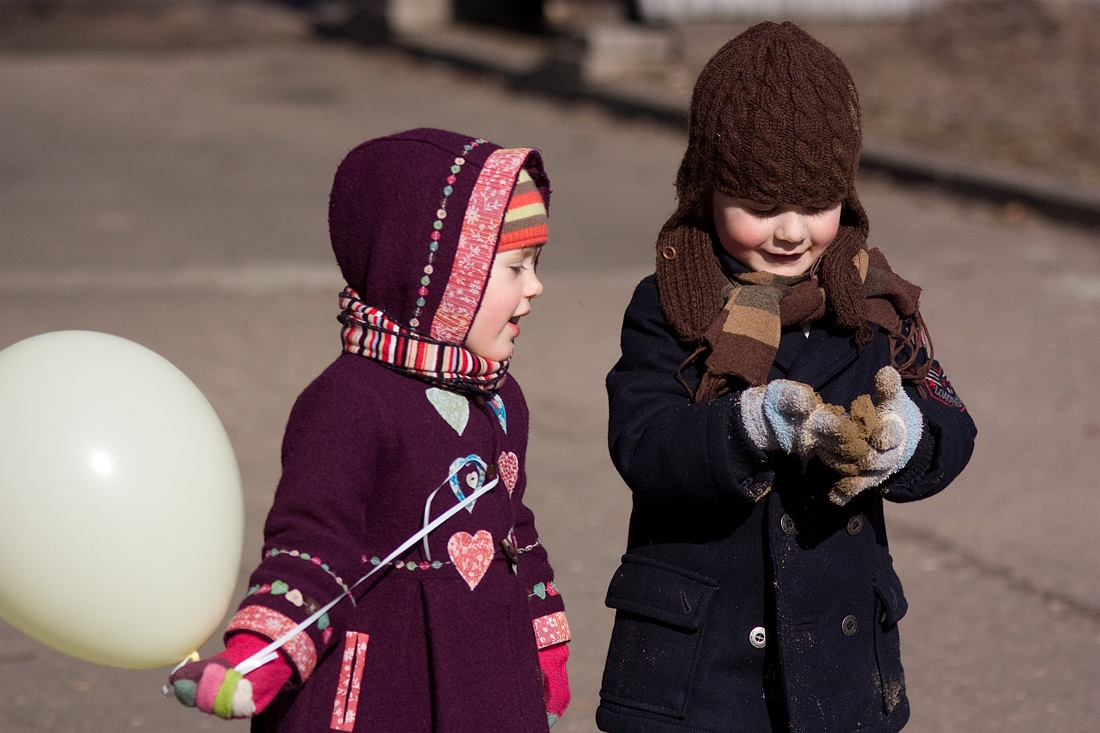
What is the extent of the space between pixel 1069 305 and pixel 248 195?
4.62 meters

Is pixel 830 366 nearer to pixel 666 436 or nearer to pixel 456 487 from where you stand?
pixel 666 436

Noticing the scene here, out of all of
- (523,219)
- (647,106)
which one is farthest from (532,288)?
(647,106)

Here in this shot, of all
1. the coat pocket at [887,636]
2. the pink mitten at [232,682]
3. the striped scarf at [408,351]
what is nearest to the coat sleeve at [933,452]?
the coat pocket at [887,636]

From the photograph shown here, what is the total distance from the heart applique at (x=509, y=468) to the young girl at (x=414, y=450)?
5 centimetres

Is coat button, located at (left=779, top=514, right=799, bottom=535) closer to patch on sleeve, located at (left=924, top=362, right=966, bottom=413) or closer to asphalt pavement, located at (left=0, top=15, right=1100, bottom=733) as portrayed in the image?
patch on sleeve, located at (left=924, top=362, right=966, bottom=413)

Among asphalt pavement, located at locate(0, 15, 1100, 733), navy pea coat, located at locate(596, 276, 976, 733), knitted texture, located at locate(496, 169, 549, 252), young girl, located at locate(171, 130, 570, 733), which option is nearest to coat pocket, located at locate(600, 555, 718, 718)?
navy pea coat, located at locate(596, 276, 976, 733)

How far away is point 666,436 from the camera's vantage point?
237cm

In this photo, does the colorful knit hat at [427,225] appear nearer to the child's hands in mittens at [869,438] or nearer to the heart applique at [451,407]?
the heart applique at [451,407]

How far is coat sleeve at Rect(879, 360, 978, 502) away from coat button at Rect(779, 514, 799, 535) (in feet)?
0.50

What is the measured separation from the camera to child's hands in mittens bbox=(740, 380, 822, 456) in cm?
214

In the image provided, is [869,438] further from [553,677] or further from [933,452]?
[553,677]

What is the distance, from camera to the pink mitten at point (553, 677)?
8.25 feet

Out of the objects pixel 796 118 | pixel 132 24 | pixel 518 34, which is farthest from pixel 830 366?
pixel 132 24

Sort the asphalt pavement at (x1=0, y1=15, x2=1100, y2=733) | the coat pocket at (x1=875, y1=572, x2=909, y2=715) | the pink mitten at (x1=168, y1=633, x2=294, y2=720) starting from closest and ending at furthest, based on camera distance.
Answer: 1. the pink mitten at (x1=168, y1=633, x2=294, y2=720)
2. the coat pocket at (x1=875, y1=572, x2=909, y2=715)
3. the asphalt pavement at (x1=0, y1=15, x2=1100, y2=733)
